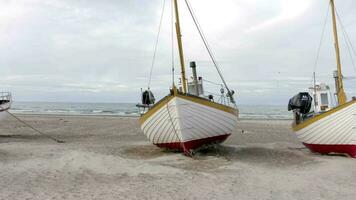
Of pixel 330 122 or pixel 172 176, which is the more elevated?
pixel 330 122

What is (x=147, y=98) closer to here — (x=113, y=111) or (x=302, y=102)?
(x=302, y=102)

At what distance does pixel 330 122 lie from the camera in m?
13.5

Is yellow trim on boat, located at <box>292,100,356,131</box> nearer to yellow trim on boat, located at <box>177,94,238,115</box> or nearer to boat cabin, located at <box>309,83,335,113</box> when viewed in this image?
boat cabin, located at <box>309,83,335,113</box>

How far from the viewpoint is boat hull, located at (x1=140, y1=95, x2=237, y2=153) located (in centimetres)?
1295

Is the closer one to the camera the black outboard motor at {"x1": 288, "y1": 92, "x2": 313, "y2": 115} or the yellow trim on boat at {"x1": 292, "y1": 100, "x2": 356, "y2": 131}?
the yellow trim on boat at {"x1": 292, "y1": 100, "x2": 356, "y2": 131}

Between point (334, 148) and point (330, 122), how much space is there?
1.18m

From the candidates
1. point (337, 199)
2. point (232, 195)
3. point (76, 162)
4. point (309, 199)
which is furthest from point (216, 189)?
point (76, 162)

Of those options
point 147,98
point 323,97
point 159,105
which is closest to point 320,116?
point 323,97

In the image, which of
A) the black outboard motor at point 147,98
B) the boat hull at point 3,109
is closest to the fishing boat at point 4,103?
the boat hull at point 3,109

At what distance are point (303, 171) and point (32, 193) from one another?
7936 millimetres

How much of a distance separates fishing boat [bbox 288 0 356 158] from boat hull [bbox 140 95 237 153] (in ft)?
11.2

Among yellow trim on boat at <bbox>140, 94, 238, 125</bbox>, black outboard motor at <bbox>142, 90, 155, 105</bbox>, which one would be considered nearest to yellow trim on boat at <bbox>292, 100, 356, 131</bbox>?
yellow trim on boat at <bbox>140, 94, 238, 125</bbox>

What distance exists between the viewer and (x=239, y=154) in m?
15.6

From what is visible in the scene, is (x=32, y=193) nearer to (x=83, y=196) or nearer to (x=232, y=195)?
(x=83, y=196)
